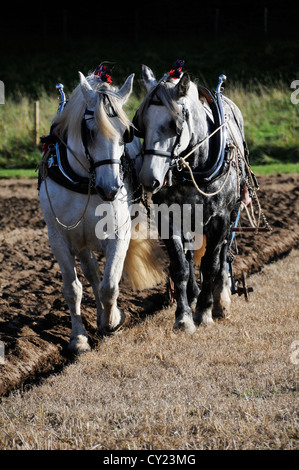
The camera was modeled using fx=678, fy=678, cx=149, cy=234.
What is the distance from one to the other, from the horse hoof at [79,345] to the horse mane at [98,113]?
1388 millimetres

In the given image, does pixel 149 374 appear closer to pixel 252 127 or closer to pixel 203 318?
pixel 203 318

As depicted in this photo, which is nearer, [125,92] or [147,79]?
[125,92]

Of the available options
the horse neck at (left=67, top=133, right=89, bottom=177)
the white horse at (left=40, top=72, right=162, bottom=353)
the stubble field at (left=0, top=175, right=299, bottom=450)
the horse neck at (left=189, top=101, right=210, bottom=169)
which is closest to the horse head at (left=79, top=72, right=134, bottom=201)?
the white horse at (left=40, top=72, right=162, bottom=353)

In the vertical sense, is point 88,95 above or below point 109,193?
above

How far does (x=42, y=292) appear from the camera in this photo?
5.84 m

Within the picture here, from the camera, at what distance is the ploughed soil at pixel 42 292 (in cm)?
443

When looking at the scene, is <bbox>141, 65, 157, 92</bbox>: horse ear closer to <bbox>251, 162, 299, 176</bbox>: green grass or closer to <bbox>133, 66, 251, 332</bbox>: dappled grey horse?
<bbox>133, 66, 251, 332</bbox>: dappled grey horse

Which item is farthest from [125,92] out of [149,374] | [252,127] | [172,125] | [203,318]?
[252,127]

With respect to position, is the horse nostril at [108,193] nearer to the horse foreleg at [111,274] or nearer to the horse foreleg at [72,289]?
the horse foreleg at [111,274]

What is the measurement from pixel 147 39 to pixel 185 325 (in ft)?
84.7

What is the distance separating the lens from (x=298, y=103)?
18484mm

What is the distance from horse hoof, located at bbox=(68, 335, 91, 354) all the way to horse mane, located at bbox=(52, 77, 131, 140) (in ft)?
4.55

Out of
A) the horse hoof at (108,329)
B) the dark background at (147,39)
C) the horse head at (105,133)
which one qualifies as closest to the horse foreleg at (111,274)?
the horse hoof at (108,329)
